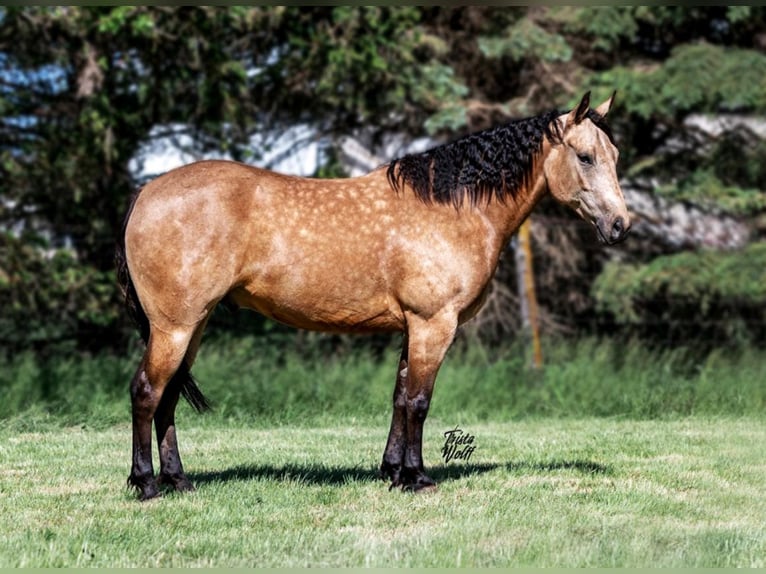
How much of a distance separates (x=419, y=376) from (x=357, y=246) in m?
0.81

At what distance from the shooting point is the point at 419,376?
5312 mm

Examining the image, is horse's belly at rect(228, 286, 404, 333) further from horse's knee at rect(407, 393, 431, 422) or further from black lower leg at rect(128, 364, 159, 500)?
black lower leg at rect(128, 364, 159, 500)

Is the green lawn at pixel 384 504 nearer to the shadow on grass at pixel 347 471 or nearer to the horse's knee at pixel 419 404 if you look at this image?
the shadow on grass at pixel 347 471

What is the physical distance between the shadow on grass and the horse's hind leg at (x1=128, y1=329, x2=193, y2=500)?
51 cm

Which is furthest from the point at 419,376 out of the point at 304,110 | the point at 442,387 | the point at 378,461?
the point at 304,110

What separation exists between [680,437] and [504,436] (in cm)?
140

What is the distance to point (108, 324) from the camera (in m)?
12.1

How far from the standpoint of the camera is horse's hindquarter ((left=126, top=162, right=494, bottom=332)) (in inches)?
200

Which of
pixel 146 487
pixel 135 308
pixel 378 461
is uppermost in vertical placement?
pixel 135 308

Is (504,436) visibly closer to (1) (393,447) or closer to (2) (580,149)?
(1) (393,447)

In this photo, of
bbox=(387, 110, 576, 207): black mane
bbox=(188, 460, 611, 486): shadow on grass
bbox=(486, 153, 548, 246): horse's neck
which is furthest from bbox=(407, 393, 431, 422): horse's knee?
bbox=(387, 110, 576, 207): black mane

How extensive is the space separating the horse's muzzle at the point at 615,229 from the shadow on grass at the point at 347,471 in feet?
5.17

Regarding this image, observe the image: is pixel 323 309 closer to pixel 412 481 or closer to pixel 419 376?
pixel 419 376

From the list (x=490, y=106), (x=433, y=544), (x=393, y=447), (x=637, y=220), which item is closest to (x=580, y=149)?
(x=393, y=447)
